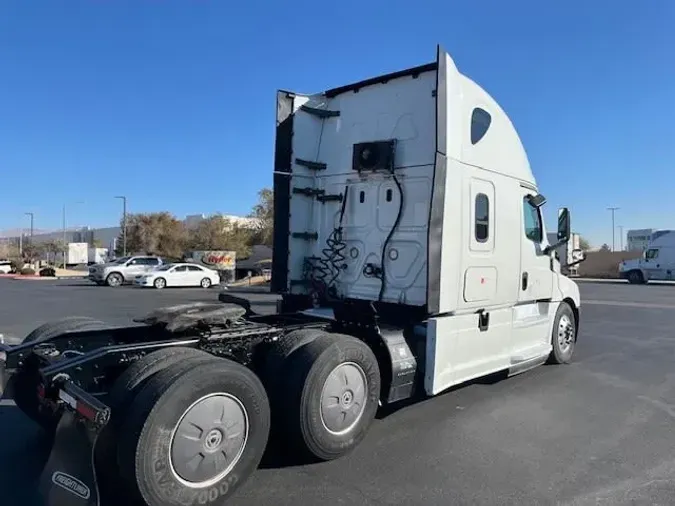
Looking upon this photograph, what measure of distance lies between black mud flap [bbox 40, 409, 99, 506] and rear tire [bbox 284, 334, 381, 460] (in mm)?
1497

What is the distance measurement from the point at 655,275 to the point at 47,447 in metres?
41.8

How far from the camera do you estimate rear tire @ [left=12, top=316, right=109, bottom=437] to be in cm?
457

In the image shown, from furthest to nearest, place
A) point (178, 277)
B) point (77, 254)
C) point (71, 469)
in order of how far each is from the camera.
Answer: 1. point (77, 254)
2. point (178, 277)
3. point (71, 469)

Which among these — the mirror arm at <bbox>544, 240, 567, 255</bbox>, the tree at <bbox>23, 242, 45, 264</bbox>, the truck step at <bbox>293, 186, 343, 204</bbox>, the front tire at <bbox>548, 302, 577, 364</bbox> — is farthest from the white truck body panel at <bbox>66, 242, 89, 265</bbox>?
the mirror arm at <bbox>544, 240, 567, 255</bbox>

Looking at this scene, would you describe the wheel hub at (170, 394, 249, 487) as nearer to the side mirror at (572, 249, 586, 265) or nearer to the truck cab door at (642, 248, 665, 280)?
the side mirror at (572, 249, 586, 265)

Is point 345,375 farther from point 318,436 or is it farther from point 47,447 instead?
point 47,447

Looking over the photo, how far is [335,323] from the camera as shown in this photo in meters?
5.46

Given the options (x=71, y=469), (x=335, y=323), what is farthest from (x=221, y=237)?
(x=71, y=469)

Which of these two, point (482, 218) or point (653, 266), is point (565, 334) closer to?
point (482, 218)

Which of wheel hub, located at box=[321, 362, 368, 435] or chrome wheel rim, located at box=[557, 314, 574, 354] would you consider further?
chrome wheel rim, located at box=[557, 314, 574, 354]

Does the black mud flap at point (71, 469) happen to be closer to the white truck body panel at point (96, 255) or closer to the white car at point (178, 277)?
the white car at point (178, 277)

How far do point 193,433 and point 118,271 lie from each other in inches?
1253

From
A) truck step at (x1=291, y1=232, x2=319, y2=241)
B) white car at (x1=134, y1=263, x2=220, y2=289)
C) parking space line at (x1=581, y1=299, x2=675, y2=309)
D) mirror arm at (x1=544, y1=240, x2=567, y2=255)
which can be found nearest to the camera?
truck step at (x1=291, y1=232, x2=319, y2=241)

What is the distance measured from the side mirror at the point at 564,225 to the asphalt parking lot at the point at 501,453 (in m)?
1.92
